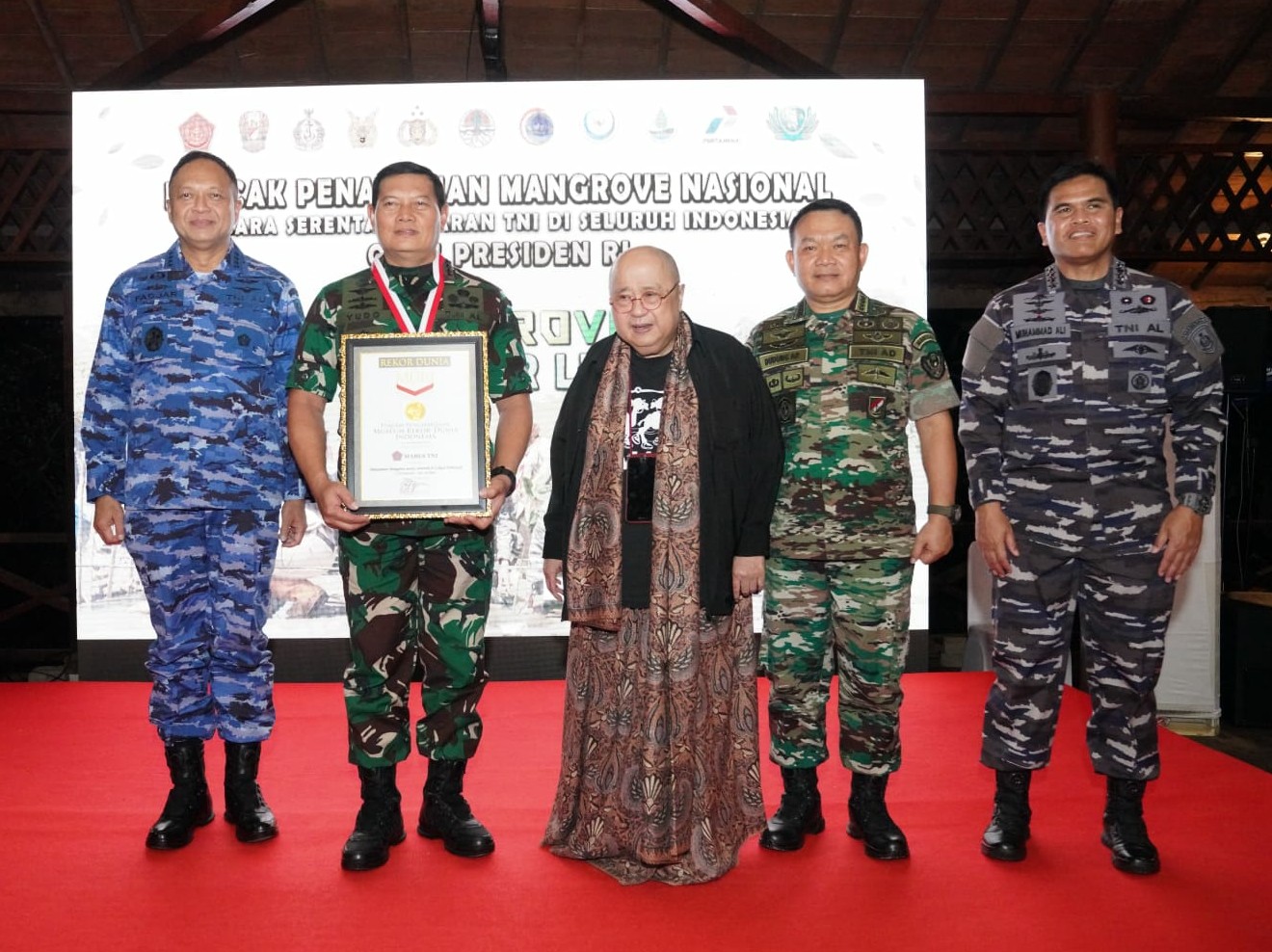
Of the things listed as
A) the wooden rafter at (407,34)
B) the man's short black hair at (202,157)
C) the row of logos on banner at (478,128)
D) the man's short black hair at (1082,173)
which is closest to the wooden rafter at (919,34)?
the row of logos on banner at (478,128)

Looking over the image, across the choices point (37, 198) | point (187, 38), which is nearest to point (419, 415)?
point (187, 38)

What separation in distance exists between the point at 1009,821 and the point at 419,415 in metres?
1.57

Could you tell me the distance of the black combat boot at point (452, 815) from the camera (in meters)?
2.29

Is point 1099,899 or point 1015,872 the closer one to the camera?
point 1099,899

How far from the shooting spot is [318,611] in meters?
4.43

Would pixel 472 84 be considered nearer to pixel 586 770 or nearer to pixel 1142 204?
pixel 586 770

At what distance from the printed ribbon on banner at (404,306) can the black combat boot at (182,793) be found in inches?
42.6

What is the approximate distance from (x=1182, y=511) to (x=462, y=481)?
1.53 m

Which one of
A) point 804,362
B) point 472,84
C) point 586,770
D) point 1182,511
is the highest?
point 472,84

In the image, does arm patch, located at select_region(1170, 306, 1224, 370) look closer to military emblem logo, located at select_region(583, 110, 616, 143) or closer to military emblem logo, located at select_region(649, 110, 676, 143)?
military emblem logo, located at select_region(649, 110, 676, 143)

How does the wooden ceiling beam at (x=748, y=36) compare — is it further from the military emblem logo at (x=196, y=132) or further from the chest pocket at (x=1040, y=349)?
the chest pocket at (x=1040, y=349)

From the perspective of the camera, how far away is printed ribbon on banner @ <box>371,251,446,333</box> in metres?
2.29

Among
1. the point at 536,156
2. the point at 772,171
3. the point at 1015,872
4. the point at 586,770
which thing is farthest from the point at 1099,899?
the point at 536,156

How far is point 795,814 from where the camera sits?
2.37 metres
